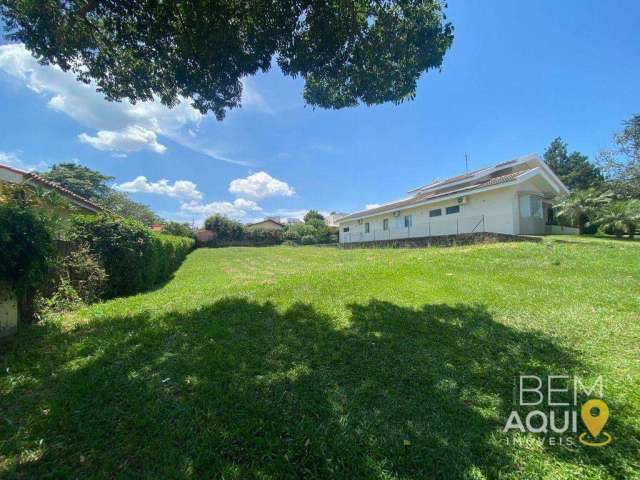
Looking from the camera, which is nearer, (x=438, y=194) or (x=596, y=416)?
(x=596, y=416)

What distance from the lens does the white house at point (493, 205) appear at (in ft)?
45.6

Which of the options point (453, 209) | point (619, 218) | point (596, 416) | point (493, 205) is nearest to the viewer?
point (596, 416)

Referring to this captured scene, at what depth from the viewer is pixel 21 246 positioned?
3.58 meters

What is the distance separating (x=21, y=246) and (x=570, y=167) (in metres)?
53.2

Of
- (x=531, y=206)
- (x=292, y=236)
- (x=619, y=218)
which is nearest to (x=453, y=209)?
(x=531, y=206)

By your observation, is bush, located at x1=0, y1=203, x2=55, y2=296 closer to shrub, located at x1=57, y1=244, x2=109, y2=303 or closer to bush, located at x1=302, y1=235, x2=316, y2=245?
shrub, located at x1=57, y1=244, x2=109, y2=303

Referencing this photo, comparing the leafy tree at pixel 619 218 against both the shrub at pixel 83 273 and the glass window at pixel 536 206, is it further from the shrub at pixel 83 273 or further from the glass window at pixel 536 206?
the shrub at pixel 83 273

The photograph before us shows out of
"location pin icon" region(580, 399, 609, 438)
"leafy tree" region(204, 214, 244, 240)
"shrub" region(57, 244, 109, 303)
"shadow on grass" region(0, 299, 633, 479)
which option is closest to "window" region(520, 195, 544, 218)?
"shadow on grass" region(0, 299, 633, 479)

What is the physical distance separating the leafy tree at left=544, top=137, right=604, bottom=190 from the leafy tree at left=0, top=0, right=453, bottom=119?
3967 centimetres

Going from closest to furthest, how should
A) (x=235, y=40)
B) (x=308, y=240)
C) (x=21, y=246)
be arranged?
1. (x=21, y=246)
2. (x=235, y=40)
3. (x=308, y=240)

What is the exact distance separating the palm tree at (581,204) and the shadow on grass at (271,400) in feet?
50.9

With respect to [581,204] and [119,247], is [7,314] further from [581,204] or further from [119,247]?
[581,204]

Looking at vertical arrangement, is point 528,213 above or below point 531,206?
below

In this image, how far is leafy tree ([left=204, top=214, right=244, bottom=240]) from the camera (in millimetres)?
35844
